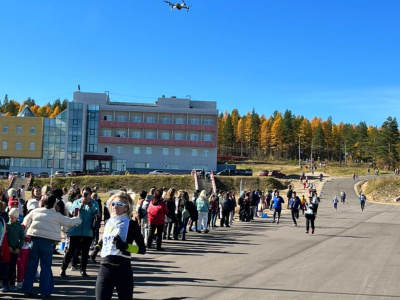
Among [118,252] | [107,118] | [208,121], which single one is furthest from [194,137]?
[118,252]

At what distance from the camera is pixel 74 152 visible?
80375 mm

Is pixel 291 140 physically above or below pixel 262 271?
above

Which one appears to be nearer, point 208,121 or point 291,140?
point 208,121

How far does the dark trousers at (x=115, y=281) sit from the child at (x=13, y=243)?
3.49 metres

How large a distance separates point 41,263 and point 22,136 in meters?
79.1

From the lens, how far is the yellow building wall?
80.5m

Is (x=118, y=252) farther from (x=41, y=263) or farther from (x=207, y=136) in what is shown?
(x=207, y=136)

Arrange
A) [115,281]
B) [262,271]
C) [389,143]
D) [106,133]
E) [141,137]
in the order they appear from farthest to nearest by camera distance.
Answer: [389,143] → [141,137] → [106,133] → [262,271] → [115,281]

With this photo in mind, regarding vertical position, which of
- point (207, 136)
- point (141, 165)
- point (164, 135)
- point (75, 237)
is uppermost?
point (207, 136)

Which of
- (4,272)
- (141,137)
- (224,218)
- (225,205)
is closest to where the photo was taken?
(4,272)

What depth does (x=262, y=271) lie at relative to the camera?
34.6ft

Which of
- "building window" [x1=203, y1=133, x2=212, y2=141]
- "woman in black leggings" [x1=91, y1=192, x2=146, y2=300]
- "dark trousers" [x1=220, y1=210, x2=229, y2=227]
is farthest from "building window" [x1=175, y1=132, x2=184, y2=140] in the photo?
"woman in black leggings" [x1=91, y1=192, x2=146, y2=300]

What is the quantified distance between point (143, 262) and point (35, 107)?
620ft

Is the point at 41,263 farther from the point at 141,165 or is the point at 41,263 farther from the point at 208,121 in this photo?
the point at 141,165
